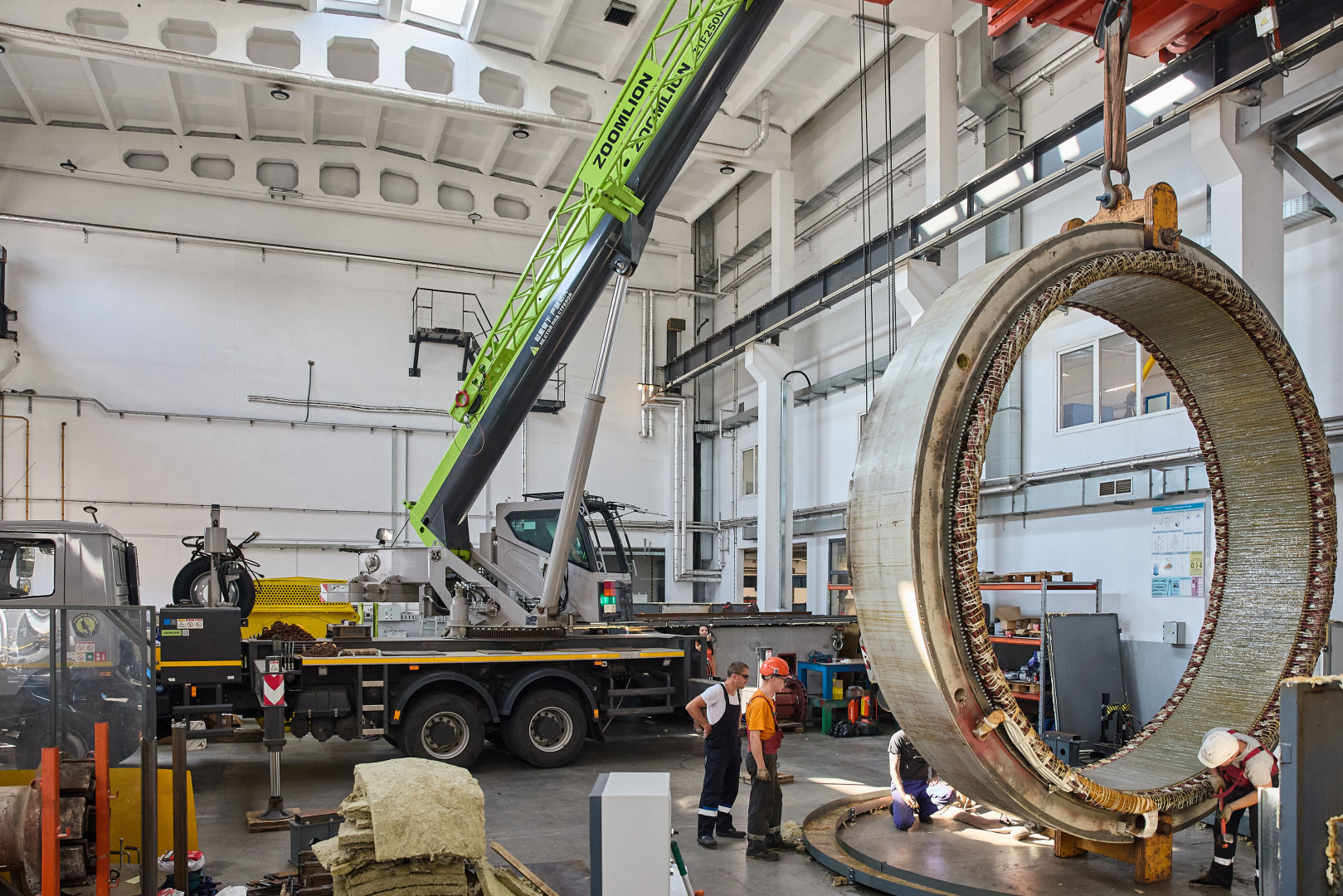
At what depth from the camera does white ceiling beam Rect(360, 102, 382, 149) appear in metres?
18.7

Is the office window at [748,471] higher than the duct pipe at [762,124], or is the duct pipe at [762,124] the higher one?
the duct pipe at [762,124]

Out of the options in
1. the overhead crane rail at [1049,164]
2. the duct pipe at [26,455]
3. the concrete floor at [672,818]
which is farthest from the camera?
the duct pipe at [26,455]

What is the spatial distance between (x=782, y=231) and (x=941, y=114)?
4.74m

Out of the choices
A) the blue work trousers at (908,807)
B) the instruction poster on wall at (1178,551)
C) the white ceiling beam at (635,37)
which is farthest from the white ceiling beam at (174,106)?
the instruction poster on wall at (1178,551)

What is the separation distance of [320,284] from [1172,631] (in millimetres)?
16527

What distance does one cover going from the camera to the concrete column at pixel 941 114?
511 inches

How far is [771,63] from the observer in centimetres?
1628

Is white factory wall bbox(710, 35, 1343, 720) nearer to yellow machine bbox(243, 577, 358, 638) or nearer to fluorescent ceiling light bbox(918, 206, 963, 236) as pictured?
fluorescent ceiling light bbox(918, 206, 963, 236)

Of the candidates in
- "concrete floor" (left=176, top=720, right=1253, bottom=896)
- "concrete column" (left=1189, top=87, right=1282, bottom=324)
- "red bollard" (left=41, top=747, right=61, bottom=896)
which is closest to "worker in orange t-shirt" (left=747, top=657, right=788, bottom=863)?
"concrete floor" (left=176, top=720, right=1253, bottom=896)

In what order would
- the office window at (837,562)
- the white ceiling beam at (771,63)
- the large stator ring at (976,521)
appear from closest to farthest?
the large stator ring at (976,521) → the white ceiling beam at (771,63) → the office window at (837,562)

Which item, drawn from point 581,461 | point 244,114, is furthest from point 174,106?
point 581,461

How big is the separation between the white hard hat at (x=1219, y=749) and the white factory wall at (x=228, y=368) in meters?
16.7

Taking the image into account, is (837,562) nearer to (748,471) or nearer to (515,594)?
(748,471)

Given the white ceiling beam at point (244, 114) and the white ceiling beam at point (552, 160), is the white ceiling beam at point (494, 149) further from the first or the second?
the white ceiling beam at point (244, 114)
